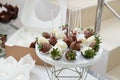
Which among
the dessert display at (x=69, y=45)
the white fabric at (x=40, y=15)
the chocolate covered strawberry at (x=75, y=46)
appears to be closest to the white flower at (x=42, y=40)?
the dessert display at (x=69, y=45)

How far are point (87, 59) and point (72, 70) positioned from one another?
0.27m

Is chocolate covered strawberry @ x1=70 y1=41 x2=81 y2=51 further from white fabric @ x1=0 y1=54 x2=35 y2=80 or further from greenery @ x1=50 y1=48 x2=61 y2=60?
white fabric @ x1=0 y1=54 x2=35 y2=80

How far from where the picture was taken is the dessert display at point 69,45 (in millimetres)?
818

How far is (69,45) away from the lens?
0.88m

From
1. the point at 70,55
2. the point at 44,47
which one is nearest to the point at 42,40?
the point at 44,47

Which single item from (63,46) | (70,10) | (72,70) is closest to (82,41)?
(63,46)

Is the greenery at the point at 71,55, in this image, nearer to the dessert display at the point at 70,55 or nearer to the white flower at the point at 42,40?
the dessert display at the point at 70,55

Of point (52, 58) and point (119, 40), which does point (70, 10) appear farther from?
point (52, 58)

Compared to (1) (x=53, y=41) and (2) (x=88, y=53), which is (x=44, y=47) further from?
(2) (x=88, y=53)

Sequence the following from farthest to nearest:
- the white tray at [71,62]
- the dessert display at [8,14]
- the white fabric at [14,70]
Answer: the dessert display at [8,14] → the white fabric at [14,70] → the white tray at [71,62]

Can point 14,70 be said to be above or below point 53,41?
below

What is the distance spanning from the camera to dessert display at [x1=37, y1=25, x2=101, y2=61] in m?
0.82

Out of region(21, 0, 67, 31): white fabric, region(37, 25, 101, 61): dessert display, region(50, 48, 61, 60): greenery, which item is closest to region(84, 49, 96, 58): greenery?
region(37, 25, 101, 61): dessert display

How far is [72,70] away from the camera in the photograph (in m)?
1.08
